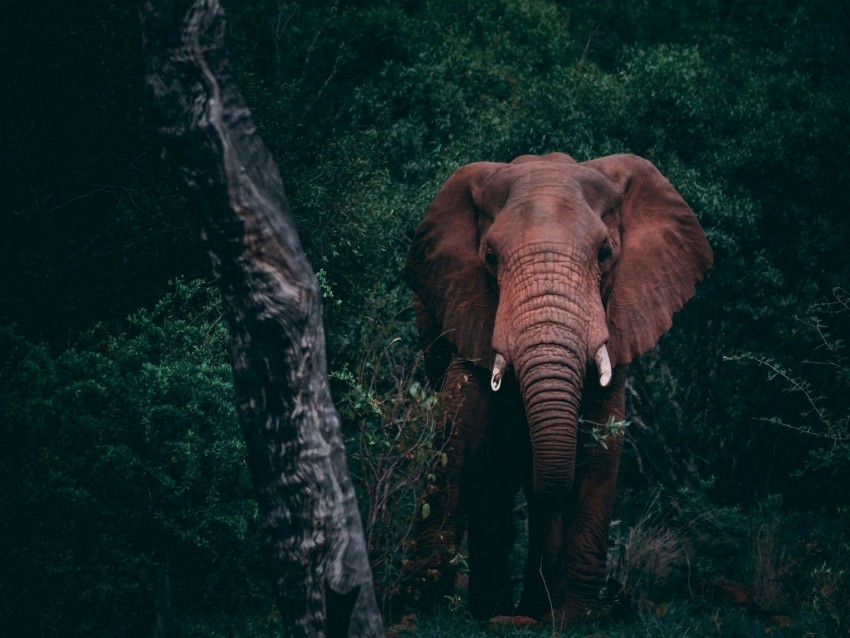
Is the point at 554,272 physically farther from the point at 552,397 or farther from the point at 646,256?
→ the point at 646,256

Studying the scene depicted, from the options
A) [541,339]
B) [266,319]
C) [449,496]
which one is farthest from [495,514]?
[266,319]

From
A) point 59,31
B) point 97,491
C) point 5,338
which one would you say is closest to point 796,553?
point 97,491

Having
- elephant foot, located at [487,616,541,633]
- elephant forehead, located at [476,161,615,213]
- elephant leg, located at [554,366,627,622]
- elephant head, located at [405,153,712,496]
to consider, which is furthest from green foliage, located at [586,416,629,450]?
elephant forehead, located at [476,161,615,213]

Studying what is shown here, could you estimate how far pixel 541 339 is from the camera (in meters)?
7.22

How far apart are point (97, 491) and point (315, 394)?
2960 millimetres

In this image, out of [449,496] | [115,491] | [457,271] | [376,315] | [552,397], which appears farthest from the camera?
[376,315]

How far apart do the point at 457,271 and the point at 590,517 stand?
2044 millimetres

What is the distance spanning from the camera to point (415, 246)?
9.05 metres

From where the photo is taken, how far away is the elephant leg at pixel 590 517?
26.5 ft

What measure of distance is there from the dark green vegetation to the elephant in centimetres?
51

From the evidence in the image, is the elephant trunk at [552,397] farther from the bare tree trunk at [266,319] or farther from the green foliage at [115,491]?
the bare tree trunk at [266,319]

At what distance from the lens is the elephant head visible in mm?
7199

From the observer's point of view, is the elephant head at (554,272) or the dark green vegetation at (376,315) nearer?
the elephant head at (554,272)

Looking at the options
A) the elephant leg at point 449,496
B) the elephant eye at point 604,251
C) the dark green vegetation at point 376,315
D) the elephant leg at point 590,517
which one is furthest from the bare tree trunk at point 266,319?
the elephant eye at point 604,251
